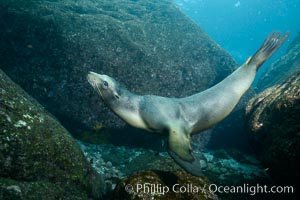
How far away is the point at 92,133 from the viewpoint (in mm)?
6305

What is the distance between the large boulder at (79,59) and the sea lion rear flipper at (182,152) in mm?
2905

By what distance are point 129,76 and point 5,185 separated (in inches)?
170

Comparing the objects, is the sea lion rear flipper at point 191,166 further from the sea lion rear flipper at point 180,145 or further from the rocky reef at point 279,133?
the rocky reef at point 279,133

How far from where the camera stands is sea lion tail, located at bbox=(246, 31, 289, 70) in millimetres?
5758

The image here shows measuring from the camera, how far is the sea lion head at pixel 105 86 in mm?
3959

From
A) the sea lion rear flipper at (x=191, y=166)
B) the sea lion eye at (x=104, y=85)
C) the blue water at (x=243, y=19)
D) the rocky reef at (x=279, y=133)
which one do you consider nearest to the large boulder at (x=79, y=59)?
the sea lion eye at (x=104, y=85)

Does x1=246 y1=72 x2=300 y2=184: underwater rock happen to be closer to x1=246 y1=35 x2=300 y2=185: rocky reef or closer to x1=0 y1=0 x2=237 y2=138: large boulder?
x1=246 y1=35 x2=300 y2=185: rocky reef

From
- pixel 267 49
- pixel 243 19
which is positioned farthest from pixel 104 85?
pixel 243 19

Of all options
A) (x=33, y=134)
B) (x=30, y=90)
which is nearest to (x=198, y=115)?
(x=33, y=134)

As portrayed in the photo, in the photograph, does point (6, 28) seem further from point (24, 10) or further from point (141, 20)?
point (141, 20)

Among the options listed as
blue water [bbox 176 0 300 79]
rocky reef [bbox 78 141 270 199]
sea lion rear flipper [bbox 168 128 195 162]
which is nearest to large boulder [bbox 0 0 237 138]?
rocky reef [bbox 78 141 270 199]

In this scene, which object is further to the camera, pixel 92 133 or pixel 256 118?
pixel 92 133

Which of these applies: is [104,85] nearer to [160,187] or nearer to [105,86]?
[105,86]

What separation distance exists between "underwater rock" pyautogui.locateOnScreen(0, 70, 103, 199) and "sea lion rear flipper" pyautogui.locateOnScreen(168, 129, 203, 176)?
4.73ft
